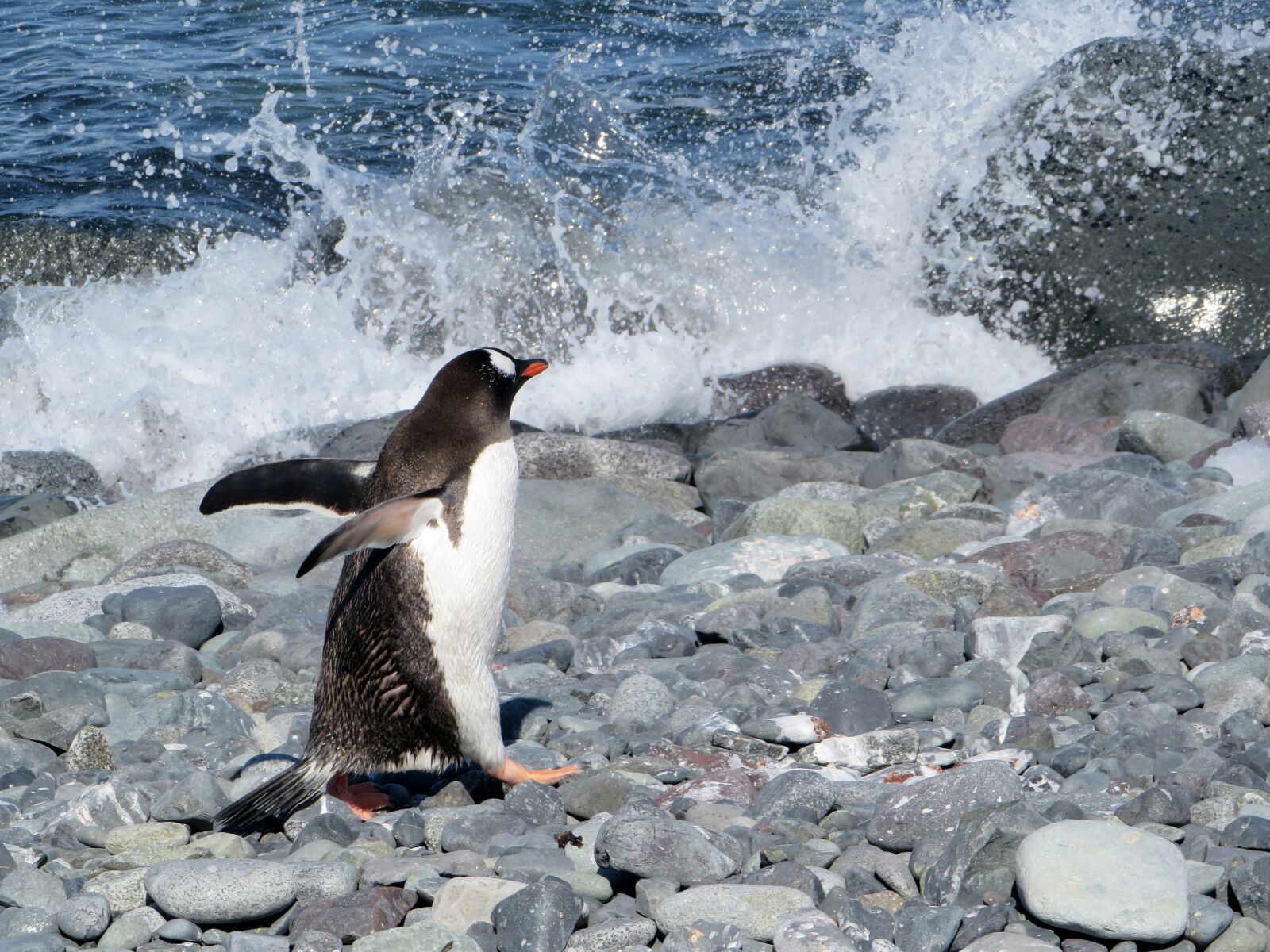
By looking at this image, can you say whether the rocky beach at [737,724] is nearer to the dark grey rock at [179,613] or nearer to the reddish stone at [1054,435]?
the dark grey rock at [179,613]

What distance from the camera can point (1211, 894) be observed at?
235 cm

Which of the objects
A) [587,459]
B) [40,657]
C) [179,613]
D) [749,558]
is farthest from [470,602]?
[587,459]

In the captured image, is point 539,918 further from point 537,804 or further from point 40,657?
point 40,657

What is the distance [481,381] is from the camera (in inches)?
134

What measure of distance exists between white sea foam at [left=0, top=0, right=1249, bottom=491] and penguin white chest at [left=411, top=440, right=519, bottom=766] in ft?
19.3

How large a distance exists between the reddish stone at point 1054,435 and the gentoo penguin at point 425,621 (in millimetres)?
4362

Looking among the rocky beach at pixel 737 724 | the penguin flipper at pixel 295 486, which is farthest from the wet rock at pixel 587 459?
the penguin flipper at pixel 295 486

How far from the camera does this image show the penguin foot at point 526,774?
3146 millimetres

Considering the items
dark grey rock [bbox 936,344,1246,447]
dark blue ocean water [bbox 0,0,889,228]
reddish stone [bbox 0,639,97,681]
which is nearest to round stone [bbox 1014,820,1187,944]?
A: reddish stone [bbox 0,639,97,681]

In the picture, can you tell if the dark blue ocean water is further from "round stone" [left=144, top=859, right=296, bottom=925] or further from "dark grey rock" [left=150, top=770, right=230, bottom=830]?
"round stone" [left=144, top=859, right=296, bottom=925]

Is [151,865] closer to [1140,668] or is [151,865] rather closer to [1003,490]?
[1140,668]

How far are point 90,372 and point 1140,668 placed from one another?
8.15 meters

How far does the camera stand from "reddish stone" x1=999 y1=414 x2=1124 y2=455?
7.07 meters

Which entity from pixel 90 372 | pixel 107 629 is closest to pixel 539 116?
pixel 90 372
